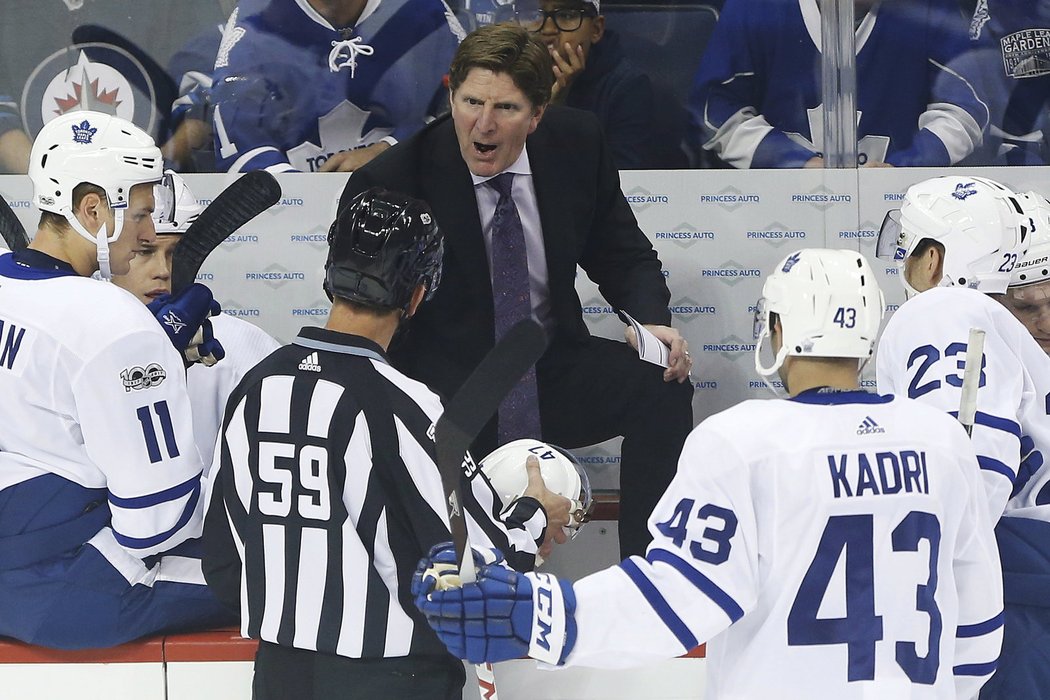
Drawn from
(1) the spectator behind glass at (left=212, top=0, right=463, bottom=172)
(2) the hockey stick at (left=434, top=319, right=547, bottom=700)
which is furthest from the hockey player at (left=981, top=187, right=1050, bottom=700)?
(1) the spectator behind glass at (left=212, top=0, right=463, bottom=172)

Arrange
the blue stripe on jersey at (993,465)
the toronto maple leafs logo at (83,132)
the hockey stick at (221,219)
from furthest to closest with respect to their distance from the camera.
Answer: the hockey stick at (221,219)
the toronto maple leafs logo at (83,132)
the blue stripe on jersey at (993,465)

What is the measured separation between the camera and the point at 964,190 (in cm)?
243

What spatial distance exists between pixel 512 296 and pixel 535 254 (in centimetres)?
14

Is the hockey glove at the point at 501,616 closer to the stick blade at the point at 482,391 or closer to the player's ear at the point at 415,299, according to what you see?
the stick blade at the point at 482,391

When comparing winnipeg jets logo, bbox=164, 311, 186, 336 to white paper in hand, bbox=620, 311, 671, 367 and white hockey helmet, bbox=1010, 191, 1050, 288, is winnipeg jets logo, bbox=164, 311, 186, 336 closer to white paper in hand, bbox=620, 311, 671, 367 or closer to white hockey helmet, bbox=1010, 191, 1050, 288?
white paper in hand, bbox=620, 311, 671, 367

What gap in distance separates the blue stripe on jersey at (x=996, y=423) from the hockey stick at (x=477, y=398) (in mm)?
828

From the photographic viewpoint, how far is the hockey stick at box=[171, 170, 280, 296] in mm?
2635

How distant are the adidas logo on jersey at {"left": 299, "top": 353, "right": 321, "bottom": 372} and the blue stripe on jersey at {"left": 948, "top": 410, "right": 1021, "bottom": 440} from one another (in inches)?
41.3

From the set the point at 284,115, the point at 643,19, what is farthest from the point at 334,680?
the point at 643,19

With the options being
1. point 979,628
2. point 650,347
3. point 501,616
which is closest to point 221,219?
point 650,347

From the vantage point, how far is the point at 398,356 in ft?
10.6

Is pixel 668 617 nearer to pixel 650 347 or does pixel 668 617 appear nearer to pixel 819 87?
pixel 650 347

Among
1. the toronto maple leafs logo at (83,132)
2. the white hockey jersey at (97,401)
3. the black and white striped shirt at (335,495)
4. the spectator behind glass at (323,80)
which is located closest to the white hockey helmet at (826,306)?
the black and white striped shirt at (335,495)

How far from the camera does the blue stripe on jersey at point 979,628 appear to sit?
1925 mm
